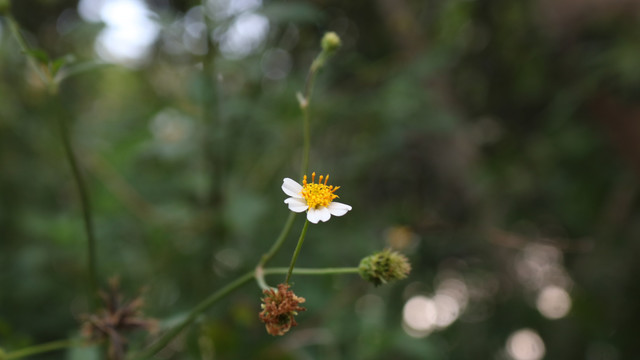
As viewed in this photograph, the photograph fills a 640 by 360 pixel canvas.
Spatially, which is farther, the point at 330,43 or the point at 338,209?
the point at 330,43

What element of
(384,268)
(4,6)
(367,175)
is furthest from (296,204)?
(367,175)

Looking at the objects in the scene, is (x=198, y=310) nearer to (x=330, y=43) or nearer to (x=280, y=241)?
(x=280, y=241)

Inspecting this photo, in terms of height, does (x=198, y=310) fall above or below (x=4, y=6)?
below

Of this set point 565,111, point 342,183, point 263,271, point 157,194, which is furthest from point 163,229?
point 565,111

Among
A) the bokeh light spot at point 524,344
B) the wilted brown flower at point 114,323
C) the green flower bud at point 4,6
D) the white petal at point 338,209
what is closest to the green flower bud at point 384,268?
the white petal at point 338,209

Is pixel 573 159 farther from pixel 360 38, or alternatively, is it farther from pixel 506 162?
pixel 360 38

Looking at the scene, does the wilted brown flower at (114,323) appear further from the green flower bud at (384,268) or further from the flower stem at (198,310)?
the green flower bud at (384,268)

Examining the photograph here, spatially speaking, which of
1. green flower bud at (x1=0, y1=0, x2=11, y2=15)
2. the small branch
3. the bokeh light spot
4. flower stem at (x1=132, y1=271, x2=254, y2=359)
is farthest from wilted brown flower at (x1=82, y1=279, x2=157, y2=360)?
the bokeh light spot
